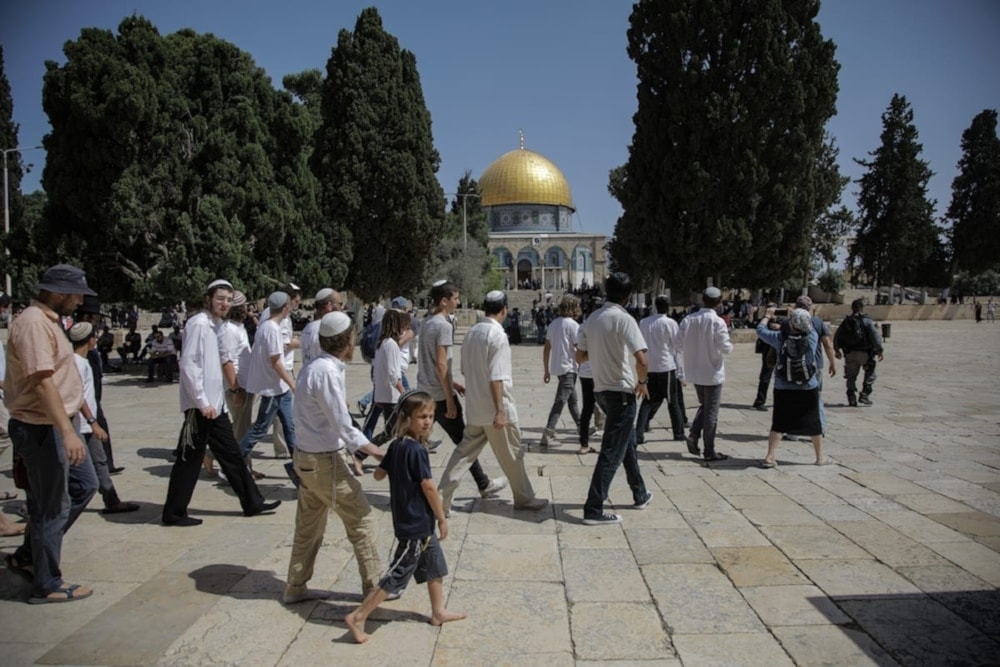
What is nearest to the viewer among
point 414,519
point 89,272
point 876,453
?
point 414,519

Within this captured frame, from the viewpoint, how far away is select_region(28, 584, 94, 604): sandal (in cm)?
358

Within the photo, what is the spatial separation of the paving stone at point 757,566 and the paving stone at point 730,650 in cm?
64

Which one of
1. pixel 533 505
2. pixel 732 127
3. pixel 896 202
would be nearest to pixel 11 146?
pixel 732 127

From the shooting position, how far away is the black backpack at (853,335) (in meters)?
9.98

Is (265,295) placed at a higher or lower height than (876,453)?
higher

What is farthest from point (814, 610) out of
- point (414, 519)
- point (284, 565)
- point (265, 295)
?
point (265, 295)

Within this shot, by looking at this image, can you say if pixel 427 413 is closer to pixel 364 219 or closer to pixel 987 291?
pixel 364 219

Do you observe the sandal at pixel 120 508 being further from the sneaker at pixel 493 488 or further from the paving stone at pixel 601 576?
the paving stone at pixel 601 576

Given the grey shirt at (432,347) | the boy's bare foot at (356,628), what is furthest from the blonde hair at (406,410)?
the grey shirt at (432,347)

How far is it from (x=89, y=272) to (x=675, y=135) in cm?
1986

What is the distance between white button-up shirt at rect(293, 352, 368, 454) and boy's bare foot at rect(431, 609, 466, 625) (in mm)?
938

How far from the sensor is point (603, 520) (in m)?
4.84

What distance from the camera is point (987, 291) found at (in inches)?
2244

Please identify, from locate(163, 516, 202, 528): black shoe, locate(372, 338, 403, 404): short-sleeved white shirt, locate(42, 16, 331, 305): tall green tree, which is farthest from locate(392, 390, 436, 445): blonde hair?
locate(42, 16, 331, 305): tall green tree
